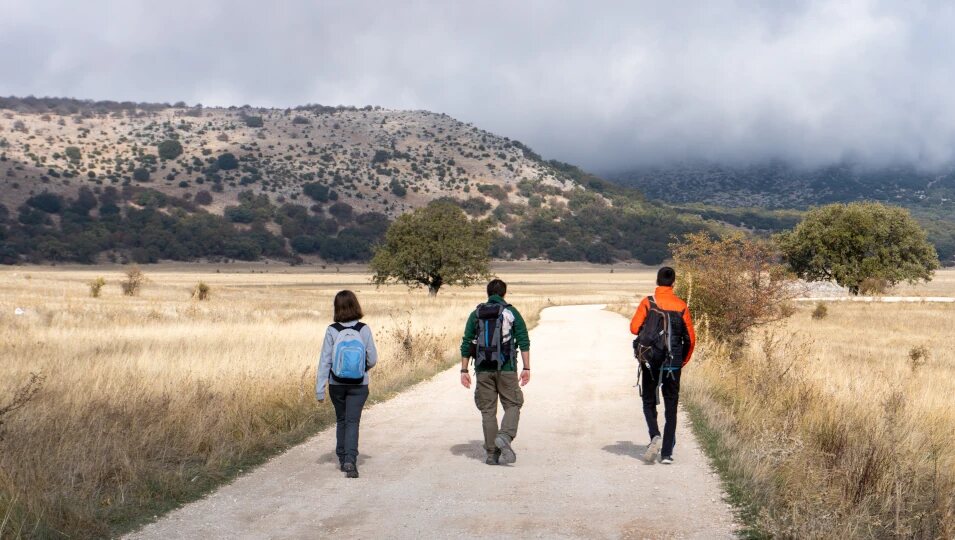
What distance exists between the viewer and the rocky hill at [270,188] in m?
118

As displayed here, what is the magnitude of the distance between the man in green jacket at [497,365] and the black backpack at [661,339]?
119cm

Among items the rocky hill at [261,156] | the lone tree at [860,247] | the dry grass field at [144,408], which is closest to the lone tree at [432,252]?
the lone tree at [860,247]

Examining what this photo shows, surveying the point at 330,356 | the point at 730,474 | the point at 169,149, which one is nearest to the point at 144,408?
the point at 330,356

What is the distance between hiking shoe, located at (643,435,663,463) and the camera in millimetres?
8969

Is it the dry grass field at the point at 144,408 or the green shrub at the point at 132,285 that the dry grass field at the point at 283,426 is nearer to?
the dry grass field at the point at 144,408

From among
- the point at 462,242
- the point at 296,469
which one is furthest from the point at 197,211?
the point at 296,469

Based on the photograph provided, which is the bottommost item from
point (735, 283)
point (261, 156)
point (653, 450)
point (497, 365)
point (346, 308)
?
point (653, 450)

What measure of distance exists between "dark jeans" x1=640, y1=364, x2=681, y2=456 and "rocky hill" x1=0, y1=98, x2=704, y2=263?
10723 cm

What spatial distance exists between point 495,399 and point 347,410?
1.64 meters

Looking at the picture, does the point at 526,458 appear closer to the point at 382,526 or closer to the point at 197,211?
the point at 382,526

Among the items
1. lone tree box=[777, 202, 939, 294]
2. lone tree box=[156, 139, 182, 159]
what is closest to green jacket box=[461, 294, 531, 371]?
lone tree box=[777, 202, 939, 294]

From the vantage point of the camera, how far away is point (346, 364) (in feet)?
28.3

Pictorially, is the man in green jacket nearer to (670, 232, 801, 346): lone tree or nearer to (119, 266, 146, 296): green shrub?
(670, 232, 801, 346): lone tree

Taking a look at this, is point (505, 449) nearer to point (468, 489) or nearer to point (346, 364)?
point (468, 489)
